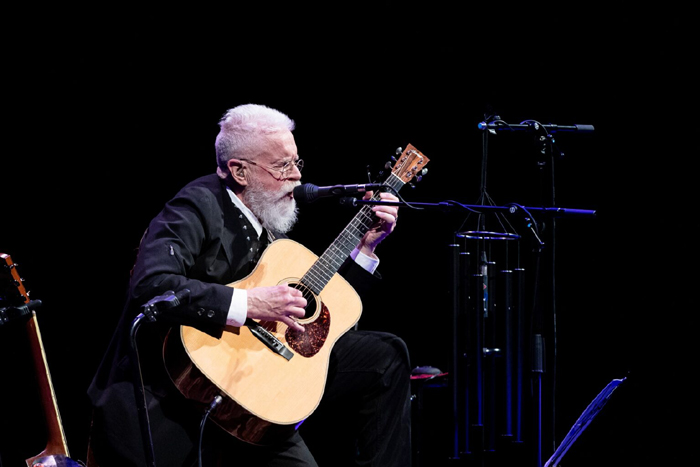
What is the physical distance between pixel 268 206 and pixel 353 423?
3.83ft

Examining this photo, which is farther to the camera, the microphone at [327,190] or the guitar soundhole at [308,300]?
the guitar soundhole at [308,300]

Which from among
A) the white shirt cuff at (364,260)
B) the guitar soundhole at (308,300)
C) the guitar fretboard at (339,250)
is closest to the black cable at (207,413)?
the guitar soundhole at (308,300)

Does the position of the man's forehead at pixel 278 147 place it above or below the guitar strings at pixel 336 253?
above

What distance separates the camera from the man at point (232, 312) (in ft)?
9.97

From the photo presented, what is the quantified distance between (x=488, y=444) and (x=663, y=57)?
2798 millimetres

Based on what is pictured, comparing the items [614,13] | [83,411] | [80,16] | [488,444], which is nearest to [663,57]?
[614,13]

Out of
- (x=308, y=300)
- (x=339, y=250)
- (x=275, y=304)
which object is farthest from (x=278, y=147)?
(x=275, y=304)

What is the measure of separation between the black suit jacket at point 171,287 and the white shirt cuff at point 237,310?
0.02 meters

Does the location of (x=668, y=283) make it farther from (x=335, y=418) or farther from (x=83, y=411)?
(x=83, y=411)

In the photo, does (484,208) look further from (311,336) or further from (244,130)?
(244,130)

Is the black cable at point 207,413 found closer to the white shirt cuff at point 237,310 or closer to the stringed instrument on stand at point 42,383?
the white shirt cuff at point 237,310

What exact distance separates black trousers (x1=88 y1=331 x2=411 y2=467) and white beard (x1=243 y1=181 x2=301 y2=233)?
676 millimetres

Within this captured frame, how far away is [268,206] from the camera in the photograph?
144 inches

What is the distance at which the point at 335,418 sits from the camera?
429 cm
